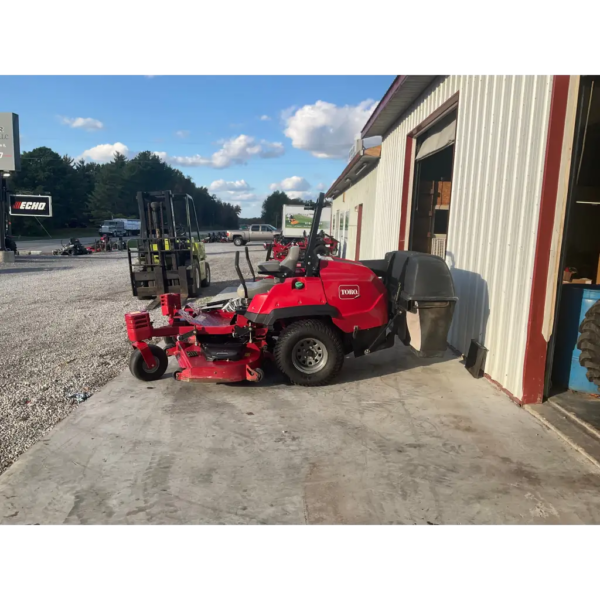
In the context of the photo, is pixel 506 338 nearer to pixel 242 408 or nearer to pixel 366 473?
pixel 366 473

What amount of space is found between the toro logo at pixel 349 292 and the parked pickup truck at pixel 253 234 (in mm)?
37570

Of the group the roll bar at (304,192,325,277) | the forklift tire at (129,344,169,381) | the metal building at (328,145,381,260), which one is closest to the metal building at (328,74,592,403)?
the roll bar at (304,192,325,277)

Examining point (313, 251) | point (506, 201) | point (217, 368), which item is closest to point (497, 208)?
point (506, 201)

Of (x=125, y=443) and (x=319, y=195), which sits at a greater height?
(x=319, y=195)

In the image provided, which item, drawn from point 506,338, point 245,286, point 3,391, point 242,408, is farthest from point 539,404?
point 3,391

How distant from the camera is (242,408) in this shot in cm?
432

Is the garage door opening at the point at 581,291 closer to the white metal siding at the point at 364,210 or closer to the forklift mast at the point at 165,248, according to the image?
the white metal siding at the point at 364,210

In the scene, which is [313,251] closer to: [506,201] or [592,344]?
[506,201]

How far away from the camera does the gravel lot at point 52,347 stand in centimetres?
417

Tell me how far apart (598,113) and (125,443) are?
20.0 ft

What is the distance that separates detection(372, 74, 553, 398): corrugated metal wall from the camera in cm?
435

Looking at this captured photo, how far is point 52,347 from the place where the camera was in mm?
6609

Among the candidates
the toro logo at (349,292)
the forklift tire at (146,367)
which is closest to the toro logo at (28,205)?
the forklift tire at (146,367)
